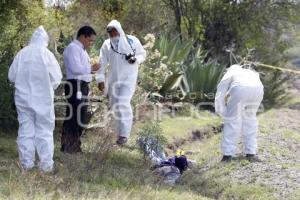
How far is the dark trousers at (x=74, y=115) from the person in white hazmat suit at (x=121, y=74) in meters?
0.97

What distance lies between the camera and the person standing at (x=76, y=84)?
8789mm

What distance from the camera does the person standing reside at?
8.79 m

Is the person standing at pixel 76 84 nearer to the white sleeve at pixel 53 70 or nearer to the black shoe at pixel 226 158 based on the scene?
the white sleeve at pixel 53 70

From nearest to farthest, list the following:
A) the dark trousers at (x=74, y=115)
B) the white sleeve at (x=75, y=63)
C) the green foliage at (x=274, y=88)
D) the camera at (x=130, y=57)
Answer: the white sleeve at (x=75, y=63) → the dark trousers at (x=74, y=115) → the camera at (x=130, y=57) → the green foliage at (x=274, y=88)

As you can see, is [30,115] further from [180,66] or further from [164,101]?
[180,66]

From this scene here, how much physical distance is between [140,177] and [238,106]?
7.32ft

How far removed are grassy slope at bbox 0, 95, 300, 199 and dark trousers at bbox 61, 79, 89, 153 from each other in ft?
0.78

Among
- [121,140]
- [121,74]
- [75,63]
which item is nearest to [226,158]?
[121,140]

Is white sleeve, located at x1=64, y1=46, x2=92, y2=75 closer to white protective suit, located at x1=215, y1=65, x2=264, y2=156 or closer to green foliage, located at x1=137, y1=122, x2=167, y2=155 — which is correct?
green foliage, located at x1=137, y1=122, x2=167, y2=155

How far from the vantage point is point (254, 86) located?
9594 mm

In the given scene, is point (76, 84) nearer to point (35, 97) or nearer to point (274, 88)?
point (35, 97)

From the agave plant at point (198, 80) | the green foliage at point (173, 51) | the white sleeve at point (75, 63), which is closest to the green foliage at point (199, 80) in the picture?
the agave plant at point (198, 80)

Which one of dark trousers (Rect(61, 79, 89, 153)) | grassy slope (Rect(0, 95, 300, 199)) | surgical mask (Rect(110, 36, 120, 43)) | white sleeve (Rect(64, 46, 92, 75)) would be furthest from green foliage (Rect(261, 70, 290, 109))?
white sleeve (Rect(64, 46, 92, 75))

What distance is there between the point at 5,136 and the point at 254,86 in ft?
12.3
